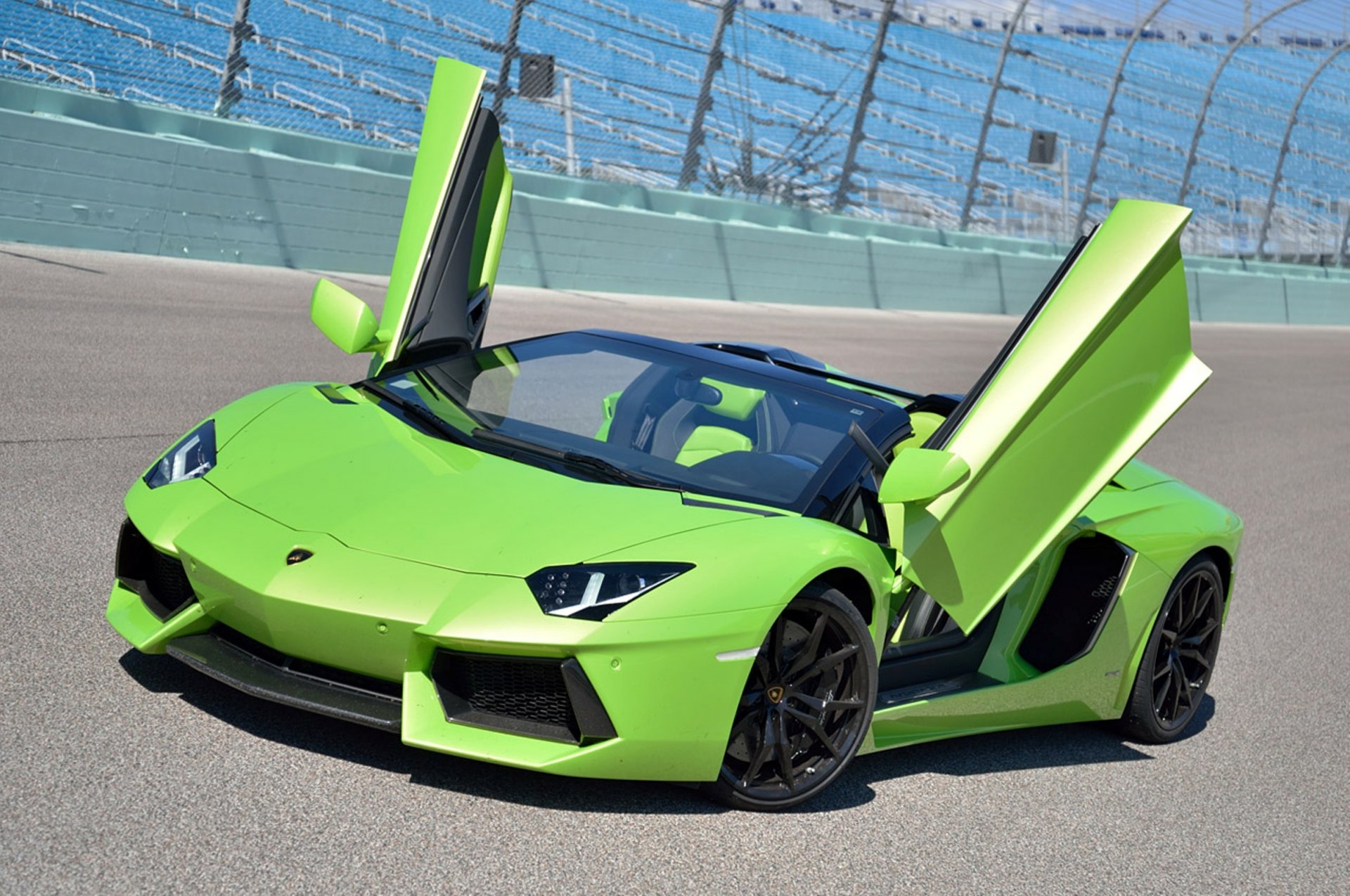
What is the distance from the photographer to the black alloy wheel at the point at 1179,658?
5.18 metres

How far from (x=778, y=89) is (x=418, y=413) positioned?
→ 18.2m

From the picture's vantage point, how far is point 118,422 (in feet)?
24.3

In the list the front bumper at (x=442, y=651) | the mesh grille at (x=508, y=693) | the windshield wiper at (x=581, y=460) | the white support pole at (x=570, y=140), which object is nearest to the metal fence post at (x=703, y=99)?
the white support pole at (x=570, y=140)

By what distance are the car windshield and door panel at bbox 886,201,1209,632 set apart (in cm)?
38

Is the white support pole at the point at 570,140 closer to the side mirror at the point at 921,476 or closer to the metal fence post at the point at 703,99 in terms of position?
the metal fence post at the point at 703,99

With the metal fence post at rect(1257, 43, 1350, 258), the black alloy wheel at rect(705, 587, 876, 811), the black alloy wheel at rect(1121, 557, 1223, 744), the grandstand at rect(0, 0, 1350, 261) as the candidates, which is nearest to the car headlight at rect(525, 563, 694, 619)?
the black alloy wheel at rect(705, 587, 876, 811)

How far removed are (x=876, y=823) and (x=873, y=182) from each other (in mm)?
20947

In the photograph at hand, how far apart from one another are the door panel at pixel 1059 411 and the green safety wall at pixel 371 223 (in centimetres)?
1052

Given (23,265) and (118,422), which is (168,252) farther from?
(118,422)

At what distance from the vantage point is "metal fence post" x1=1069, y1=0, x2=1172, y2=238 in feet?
95.5

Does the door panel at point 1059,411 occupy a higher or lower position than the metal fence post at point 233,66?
higher

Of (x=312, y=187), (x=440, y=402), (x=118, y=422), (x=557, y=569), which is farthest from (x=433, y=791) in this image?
(x=312, y=187)

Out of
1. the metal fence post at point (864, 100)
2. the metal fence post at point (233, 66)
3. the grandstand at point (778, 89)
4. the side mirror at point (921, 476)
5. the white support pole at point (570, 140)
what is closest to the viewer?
the side mirror at point (921, 476)

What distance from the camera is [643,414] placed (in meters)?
5.08
